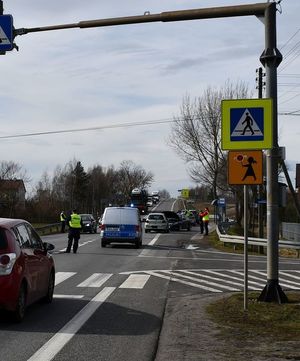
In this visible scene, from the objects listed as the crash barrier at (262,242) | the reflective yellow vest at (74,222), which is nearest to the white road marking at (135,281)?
the reflective yellow vest at (74,222)

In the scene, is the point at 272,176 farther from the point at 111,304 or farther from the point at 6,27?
the point at 6,27

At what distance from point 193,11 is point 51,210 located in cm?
8347

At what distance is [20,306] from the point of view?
28.6 ft

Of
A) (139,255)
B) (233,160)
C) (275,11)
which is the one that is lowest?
(139,255)

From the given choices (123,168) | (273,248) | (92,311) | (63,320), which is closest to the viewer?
(63,320)

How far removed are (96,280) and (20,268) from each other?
5.54m

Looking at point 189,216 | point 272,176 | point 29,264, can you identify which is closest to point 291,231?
point 189,216

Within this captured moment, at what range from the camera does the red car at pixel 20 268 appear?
8.46 m

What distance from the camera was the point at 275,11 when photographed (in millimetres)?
10727

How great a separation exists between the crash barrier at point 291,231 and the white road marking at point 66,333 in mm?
31514

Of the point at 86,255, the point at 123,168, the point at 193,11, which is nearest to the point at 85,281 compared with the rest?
the point at 193,11

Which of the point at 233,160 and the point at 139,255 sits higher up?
the point at 233,160

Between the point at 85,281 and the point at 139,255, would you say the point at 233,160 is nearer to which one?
the point at 85,281

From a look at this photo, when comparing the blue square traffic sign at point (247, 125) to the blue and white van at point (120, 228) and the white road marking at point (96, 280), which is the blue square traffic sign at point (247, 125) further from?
the blue and white van at point (120, 228)
